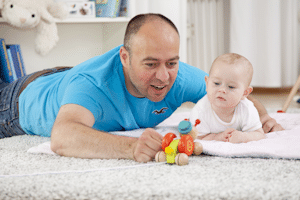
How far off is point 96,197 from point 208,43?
2.57 metres

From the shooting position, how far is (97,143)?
3.08 feet

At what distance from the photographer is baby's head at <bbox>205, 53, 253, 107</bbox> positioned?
114 centimetres

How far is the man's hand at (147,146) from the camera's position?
2.94 ft

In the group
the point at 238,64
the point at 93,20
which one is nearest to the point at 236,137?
the point at 238,64

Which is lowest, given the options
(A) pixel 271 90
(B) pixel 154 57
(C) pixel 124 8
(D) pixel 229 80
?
(A) pixel 271 90

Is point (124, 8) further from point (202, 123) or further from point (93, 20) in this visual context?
point (202, 123)

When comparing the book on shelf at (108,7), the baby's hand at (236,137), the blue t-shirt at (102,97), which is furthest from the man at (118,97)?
the book on shelf at (108,7)

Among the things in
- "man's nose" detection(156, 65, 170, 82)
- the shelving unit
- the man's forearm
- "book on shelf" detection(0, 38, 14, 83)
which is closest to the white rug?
the man's forearm

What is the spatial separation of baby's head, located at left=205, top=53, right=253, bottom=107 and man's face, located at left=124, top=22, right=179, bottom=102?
6.3 inches

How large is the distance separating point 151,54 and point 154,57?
0.5 inches

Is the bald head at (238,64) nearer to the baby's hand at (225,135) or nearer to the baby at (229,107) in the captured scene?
the baby at (229,107)

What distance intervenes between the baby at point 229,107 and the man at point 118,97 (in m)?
0.14

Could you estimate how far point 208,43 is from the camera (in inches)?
121

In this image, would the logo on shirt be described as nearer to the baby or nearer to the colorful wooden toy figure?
the baby
